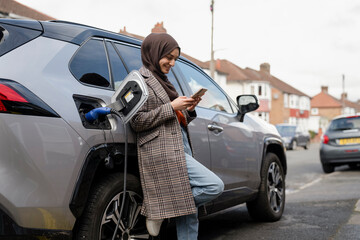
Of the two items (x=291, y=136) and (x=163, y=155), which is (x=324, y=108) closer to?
(x=291, y=136)

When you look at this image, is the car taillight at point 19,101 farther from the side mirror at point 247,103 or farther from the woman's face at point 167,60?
the side mirror at point 247,103

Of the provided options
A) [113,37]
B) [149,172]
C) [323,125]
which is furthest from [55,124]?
[323,125]

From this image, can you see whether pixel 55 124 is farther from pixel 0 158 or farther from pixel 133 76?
pixel 133 76

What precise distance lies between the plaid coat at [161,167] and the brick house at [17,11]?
2292 centimetres

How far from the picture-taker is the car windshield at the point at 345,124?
38.8 ft

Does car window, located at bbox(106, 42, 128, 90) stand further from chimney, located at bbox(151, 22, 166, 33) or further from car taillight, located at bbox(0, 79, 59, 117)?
chimney, located at bbox(151, 22, 166, 33)

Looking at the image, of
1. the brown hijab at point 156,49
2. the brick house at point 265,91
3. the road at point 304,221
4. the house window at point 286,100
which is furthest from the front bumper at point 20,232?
the house window at point 286,100

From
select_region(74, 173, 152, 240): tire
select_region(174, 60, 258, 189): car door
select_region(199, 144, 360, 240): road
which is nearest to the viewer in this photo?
select_region(74, 173, 152, 240): tire

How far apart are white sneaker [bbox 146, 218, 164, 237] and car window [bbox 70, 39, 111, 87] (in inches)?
38.8

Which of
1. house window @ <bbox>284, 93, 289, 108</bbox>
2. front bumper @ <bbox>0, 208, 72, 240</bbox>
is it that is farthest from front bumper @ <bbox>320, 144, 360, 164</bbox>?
house window @ <bbox>284, 93, 289, 108</bbox>

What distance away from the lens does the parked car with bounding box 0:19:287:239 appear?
2.38m

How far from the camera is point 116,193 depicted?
2.92m

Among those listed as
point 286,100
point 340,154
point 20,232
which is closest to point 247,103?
point 20,232

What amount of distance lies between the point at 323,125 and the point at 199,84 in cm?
8202
